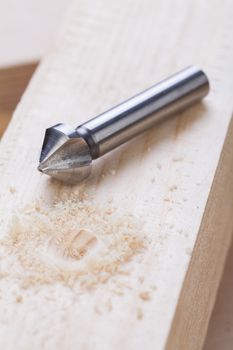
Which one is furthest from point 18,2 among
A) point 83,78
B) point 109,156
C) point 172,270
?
point 172,270

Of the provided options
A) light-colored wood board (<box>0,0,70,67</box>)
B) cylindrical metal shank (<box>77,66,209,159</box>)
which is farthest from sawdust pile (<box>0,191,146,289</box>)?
light-colored wood board (<box>0,0,70,67</box>)

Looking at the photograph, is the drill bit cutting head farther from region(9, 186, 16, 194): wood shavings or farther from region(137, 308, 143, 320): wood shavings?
region(137, 308, 143, 320): wood shavings

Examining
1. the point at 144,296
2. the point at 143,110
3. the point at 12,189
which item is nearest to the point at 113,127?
the point at 143,110

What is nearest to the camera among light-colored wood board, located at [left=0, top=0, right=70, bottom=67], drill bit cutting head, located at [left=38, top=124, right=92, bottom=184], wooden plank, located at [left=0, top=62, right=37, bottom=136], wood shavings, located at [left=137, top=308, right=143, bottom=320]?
wood shavings, located at [left=137, top=308, right=143, bottom=320]

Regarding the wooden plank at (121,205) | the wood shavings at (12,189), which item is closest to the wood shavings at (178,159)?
the wooden plank at (121,205)

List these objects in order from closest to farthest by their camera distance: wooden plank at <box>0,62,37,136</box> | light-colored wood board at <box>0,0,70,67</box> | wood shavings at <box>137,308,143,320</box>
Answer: wood shavings at <box>137,308,143,320</box> < wooden plank at <box>0,62,37,136</box> < light-colored wood board at <box>0,0,70,67</box>

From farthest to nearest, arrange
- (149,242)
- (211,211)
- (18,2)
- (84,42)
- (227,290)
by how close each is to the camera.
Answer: (18,2), (84,42), (227,290), (211,211), (149,242)

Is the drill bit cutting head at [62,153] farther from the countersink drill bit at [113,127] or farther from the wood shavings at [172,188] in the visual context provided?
the wood shavings at [172,188]

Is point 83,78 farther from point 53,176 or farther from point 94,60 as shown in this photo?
point 53,176

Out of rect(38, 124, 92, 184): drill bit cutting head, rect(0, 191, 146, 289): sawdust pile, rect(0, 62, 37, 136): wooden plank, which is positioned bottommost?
rect(0, 191, 146, 289): sawdust pile
